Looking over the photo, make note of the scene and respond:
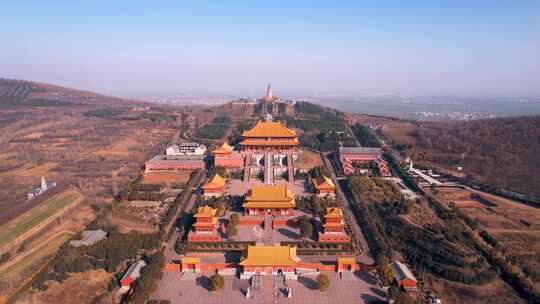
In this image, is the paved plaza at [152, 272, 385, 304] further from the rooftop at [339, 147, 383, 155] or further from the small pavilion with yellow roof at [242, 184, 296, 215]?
the rooftop at [339, 147, 383, 155]

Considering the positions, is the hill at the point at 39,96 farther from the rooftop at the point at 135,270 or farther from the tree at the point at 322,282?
the tree at the point at 322,282

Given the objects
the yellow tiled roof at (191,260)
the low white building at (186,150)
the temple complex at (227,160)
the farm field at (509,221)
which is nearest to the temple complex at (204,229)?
the yellow tiled roof at (191,260)

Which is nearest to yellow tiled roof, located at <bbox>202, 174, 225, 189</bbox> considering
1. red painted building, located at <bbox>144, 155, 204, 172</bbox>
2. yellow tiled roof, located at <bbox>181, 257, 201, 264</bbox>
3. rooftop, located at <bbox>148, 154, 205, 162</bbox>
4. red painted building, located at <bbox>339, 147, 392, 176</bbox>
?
red painted building, located at <bbox>144, 155, 204, 172</bbox>

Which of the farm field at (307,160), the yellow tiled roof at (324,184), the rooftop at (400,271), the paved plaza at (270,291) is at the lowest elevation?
the paved plaza at (270,291)

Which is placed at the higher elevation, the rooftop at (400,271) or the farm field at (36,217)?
the rooftop at (400,271)

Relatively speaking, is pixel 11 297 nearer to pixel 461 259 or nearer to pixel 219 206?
pixel 219 206

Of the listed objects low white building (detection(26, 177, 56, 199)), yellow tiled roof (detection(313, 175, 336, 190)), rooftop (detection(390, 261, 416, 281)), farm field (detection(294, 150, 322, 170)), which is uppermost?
farm field (detection(294, 150, 322, 170))

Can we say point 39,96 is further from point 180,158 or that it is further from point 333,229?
point 333,229
